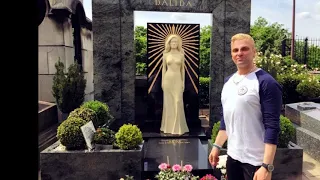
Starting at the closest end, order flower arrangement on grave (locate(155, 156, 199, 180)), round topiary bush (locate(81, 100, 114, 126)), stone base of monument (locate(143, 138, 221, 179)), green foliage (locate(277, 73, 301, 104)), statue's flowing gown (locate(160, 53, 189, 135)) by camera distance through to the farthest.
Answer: flower arrangement on grave (locate(155, 156, 199, 180)) → stone base of monument (locate(143, 138, 221, 179)) → round topiary bush (locate(81, 100, 114, 126)) → statue's flowing gown (locate(160, 53, 189, 135)) → green foliage (locate(277, 73, 301, 104))

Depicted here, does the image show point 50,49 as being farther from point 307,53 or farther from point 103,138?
point 307,53

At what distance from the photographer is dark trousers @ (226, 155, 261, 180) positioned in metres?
2.28

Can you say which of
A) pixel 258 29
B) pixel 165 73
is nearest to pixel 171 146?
pixel 165 73

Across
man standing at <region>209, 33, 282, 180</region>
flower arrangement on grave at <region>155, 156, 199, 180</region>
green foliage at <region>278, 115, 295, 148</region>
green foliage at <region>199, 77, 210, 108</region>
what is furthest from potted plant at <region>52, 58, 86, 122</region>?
man standing at <region>209, 33, 282, 180</region>

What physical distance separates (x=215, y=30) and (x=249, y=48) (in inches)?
211

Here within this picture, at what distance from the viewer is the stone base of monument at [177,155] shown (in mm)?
4746

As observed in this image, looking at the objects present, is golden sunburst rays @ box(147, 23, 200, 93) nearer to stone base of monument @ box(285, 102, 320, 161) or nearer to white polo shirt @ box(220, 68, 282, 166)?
stone base of monument @ box(285, 102, 320, 161)

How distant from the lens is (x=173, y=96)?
727 centimetres

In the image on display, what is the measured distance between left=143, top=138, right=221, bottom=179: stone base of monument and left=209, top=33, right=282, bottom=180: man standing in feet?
7.08

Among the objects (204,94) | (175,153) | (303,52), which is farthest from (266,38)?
(175,153)

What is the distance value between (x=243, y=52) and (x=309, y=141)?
4496 mm

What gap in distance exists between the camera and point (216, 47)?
296 inches

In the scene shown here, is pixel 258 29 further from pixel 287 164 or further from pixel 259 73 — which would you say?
pixel 259 73
